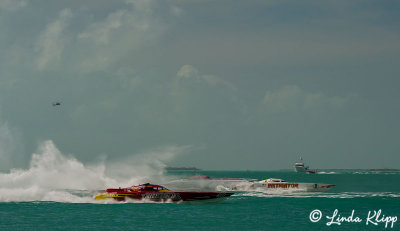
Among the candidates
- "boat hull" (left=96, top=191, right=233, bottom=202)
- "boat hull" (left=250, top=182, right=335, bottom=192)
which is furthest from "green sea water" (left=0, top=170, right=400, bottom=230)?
"boat hull" (left=250, top=182, right=335, bottom=192)

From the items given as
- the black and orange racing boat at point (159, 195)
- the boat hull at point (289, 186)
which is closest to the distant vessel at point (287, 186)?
the boat hull at point (289, 186)

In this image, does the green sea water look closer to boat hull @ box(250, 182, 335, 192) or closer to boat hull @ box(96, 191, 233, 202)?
boat hull @ box(96, 191, 233, 202)

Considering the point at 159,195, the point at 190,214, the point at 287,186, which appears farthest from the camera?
the point at 287,186

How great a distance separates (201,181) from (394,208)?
67.1m

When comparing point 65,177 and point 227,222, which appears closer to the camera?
point 227,222

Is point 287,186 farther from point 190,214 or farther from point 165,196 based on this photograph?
point 190,214

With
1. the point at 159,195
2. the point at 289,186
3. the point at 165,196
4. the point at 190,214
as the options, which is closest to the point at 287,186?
the point at 289,186

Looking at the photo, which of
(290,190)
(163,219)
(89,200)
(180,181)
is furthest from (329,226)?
(180,181)

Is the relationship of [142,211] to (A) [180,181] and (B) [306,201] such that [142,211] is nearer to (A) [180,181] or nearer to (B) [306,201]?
(B) [306,201]

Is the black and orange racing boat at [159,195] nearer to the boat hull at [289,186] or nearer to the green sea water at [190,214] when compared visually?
the green sea water at [190,214]

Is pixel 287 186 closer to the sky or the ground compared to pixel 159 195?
closer to the sky

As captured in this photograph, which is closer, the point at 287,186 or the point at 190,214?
the point at 190,214

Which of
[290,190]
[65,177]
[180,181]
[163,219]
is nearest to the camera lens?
[163,219]

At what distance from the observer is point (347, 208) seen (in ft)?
199
